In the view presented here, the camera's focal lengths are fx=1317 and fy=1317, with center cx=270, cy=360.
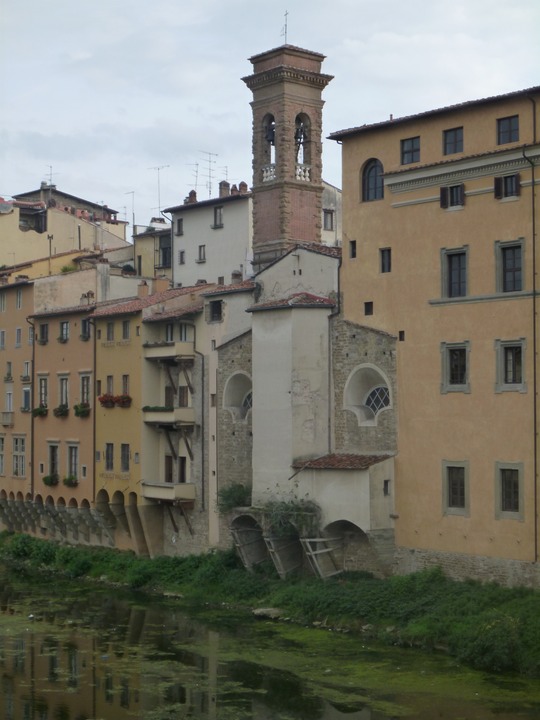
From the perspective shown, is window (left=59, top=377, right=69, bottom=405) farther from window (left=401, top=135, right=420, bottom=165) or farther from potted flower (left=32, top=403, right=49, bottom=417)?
window (left=401, top=135, right=420, bottom=165)

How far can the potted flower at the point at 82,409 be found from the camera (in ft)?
168

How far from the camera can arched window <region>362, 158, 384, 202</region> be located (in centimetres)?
→ 3891

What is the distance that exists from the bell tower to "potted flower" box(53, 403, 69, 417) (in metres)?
9.48

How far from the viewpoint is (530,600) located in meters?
32.7

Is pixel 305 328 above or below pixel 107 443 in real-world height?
above

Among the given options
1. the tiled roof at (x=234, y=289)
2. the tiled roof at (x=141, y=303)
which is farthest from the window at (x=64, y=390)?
the tiled roof at (x=234, y=289)

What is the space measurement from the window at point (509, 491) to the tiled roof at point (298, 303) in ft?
26.2

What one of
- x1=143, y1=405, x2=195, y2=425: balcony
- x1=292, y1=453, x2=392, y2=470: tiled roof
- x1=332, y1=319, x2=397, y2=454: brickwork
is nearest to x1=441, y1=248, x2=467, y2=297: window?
x1=332, y1=319, x2=397, y2=454: brickwork

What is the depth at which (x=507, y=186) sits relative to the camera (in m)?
35.1

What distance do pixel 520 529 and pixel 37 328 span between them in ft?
89.8

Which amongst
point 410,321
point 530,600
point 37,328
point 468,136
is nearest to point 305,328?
point 410,321

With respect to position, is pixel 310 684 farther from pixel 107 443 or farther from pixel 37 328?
pixel 37 328

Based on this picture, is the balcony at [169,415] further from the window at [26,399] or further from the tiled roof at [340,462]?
the window at [26,399]

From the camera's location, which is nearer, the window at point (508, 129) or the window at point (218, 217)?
the window at point (508, 129)
